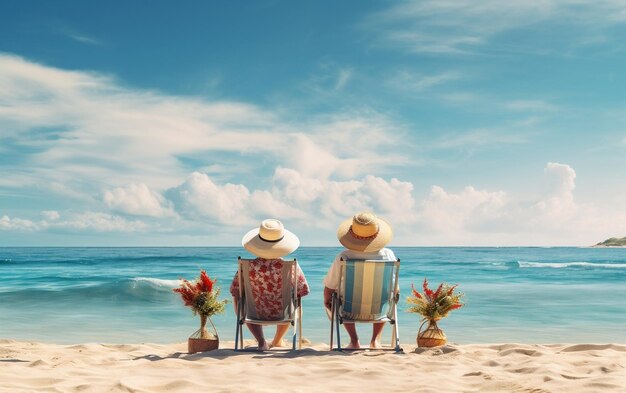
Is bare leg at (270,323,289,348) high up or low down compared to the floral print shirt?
down

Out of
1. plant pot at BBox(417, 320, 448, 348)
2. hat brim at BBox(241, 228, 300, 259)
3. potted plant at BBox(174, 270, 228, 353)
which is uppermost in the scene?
hat brim at BBox(241, 228, 300, 259)

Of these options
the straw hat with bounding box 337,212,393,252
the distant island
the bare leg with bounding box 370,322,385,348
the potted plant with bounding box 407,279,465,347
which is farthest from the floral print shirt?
the distant island

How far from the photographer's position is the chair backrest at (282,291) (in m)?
6.72

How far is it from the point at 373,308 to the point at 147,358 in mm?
2267

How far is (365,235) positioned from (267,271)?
41.4 inches

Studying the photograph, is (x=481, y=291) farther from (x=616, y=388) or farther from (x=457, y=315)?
(x=616, y=388)

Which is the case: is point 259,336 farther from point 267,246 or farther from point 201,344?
point 267,246

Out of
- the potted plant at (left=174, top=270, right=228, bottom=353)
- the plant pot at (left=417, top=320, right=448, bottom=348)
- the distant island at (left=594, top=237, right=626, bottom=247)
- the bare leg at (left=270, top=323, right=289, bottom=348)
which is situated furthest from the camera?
the distant island at (left=594, top=237, right=626, bottom=247)

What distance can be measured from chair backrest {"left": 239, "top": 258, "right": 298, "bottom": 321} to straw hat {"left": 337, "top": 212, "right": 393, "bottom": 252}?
2.00 ft

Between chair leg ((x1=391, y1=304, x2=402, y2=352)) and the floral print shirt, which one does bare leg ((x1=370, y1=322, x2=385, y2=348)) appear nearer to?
chair leg ((x1=391, y1=304, x2=402, y2=352))

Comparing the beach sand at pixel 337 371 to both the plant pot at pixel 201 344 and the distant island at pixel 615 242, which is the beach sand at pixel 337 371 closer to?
the plant pot at pixel 201 344

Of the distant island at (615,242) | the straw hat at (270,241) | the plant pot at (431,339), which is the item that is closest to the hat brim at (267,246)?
the straw hat at (270,241)

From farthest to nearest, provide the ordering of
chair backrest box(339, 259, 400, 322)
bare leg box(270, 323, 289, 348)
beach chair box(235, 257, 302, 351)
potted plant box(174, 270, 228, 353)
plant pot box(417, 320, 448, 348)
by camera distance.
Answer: bare leg box(270, 323, 289, 348) → potted plant box(174, 270, 228, 353) → plant pot box(417, 320, 448, 348) → beach chair box(235, 257, 302, 351) → chair backrest box(339, 259, 400, 322)

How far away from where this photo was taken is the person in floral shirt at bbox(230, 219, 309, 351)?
674cm
